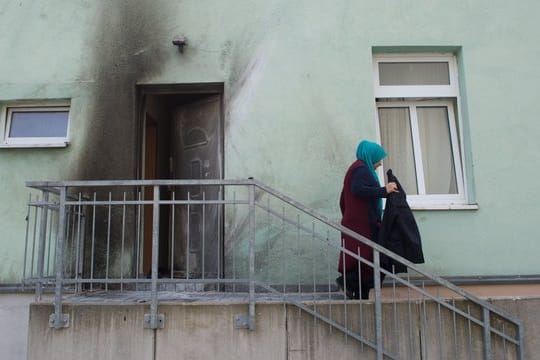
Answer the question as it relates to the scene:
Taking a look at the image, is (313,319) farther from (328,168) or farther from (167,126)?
(167,126)

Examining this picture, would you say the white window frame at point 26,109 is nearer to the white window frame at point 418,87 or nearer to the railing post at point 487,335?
the white window frame at point 418,87

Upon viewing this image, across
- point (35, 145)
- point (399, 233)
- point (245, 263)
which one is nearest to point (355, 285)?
point (399, 233)

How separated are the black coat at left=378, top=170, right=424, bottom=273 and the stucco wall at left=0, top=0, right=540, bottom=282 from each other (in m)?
0.95

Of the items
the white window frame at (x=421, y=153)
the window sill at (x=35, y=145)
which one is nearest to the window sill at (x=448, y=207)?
the white window frame at (x=421, y=153)

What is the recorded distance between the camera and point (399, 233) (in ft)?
13.8

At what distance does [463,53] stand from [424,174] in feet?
4.33

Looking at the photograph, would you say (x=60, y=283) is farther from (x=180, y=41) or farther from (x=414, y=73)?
(x=414, y=73)

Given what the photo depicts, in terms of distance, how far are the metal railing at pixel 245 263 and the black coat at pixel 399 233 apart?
0.14m

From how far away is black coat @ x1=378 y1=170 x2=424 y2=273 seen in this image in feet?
13.6

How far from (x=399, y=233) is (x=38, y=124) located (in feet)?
12.7

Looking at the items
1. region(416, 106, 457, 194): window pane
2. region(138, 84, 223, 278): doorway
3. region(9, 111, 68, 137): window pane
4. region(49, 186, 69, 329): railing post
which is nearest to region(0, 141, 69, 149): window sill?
region(9, 111, 68, 137): window pane

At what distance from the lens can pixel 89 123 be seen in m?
5.30

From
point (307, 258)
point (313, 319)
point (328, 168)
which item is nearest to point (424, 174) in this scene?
point (328, 168)

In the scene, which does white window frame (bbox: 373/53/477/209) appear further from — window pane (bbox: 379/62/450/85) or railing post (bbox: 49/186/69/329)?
railing post (bbox: 49/186/69/329)
